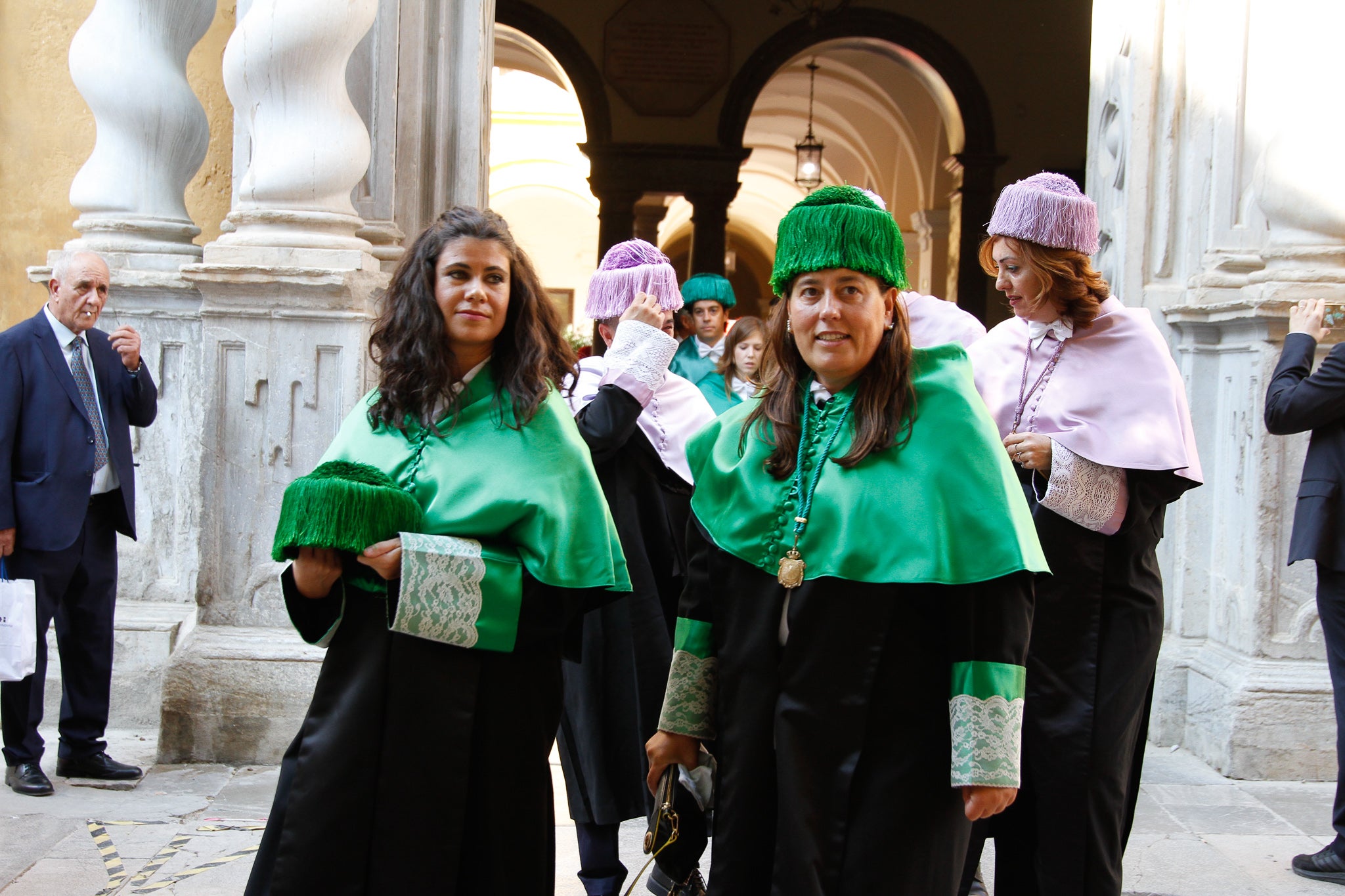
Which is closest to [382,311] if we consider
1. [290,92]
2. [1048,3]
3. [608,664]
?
[608,664]

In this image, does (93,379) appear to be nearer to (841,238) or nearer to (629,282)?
(629,282)

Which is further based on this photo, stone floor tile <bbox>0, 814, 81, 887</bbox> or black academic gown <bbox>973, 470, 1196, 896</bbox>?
stone floor tile <bbox>0, 814, 81, 887</bbox>

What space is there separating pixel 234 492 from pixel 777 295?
308 centimetres

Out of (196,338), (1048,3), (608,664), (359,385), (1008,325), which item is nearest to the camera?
(1008,325)

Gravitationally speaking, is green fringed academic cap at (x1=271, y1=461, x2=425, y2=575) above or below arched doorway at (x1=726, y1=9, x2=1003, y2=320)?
below

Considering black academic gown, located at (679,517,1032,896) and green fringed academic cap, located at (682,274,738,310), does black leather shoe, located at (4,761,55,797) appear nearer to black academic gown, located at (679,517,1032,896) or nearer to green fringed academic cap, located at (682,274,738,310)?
black academic gown, located at (679,517,1032,896)

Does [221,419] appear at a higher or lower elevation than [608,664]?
higher

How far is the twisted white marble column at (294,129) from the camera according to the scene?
486 cm

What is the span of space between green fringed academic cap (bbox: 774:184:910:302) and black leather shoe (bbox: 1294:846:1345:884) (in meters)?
2.68

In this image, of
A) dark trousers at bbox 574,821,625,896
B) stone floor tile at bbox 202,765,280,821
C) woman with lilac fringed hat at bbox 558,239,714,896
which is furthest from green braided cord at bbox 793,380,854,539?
stone floor tile at bbox 202,765,280,821

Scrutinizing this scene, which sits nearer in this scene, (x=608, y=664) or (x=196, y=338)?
(x=608, y=664)

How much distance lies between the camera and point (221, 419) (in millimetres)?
4969

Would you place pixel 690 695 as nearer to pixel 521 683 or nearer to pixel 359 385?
pixel 521 683

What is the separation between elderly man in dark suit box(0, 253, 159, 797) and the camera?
4.50 meters
